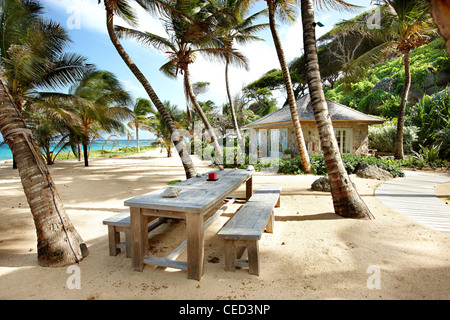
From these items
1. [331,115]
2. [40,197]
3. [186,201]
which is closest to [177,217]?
[186,201]

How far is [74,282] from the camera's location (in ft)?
8.00

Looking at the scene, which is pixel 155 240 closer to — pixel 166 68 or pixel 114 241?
pixel 114 241

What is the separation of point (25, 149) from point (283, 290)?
3.31 meters

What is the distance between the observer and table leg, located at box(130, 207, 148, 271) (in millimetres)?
2613

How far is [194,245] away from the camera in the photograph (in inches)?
98.1

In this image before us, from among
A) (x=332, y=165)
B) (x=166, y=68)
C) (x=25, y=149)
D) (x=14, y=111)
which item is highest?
(x=166, y=68)

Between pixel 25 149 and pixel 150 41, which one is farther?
pixel 150 41

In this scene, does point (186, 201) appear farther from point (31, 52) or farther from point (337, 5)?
point (31, 52)

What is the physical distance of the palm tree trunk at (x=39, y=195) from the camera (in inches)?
107

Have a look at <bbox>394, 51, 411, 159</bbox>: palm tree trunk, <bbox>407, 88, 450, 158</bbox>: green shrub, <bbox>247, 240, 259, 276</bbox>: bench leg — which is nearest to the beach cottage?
<bbox>394, 51, 411, 159</bbox>: palm tree trunk

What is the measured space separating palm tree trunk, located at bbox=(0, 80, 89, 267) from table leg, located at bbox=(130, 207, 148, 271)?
82cm

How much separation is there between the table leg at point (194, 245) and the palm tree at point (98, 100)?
1229cm

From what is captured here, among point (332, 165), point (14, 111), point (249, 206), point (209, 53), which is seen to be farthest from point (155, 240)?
point (209, 53)

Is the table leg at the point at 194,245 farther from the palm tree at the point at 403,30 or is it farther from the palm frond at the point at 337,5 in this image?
the palm tree at the point at 403,30
